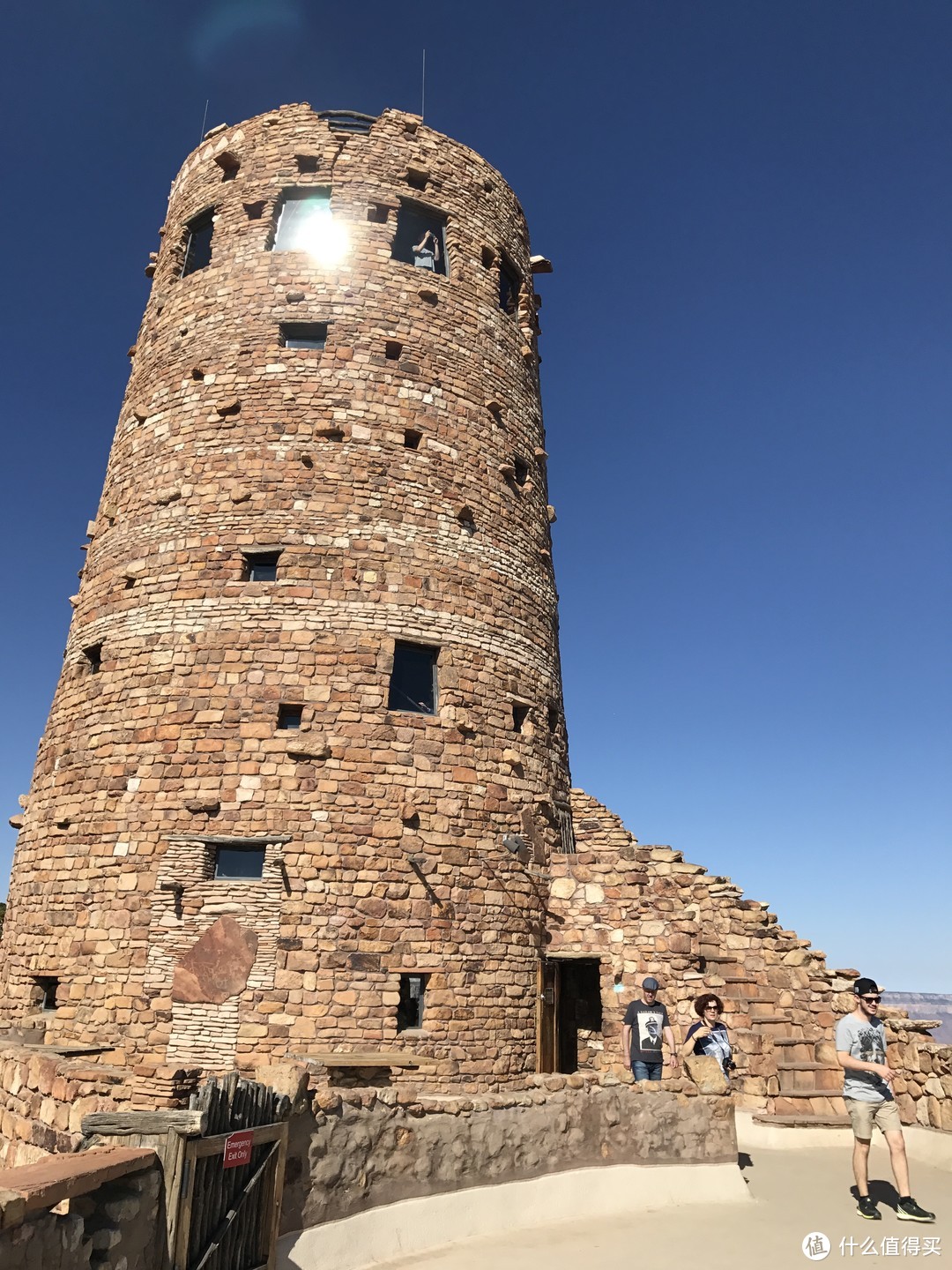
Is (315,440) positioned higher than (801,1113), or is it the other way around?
(315,440)

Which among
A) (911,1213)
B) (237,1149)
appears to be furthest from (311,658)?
(911,1213)

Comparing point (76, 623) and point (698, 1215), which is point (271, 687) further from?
point (698, 1215)

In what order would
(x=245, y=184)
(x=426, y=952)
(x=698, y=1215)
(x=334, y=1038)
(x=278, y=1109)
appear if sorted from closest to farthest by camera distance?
(x=278, y=1109) < (x=698, y=1215) < (x=334, y=1038) < (x=426, y=952) < (x=245, y=184)

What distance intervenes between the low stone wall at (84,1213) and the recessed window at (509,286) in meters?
16.1

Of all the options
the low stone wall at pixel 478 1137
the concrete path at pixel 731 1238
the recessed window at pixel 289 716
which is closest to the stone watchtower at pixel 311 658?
the recessed window at pixel 289 716

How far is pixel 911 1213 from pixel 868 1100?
1.02 meters

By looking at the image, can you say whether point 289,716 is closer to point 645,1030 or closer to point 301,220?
point 645,1030

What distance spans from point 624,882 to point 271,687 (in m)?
6.32

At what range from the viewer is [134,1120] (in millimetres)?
4785

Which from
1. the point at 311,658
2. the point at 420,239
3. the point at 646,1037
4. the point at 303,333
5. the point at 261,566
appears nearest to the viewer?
the point at 646,1037

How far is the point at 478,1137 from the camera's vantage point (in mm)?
7023

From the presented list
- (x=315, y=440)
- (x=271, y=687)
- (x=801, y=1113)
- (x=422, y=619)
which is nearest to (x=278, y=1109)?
(x=271, y=687)

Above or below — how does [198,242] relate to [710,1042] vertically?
above

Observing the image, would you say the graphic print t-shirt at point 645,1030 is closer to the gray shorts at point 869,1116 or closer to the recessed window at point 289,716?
the gray shorts at point 869,1116
